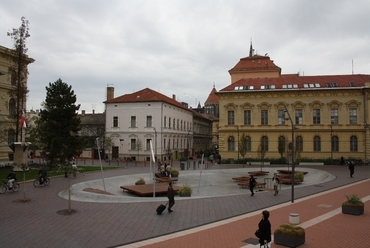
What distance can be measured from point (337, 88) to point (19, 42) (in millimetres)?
44474

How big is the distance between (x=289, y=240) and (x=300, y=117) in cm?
4347

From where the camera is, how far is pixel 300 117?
51.2m

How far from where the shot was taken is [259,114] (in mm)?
52438

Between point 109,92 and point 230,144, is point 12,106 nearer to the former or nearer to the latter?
point 109,92

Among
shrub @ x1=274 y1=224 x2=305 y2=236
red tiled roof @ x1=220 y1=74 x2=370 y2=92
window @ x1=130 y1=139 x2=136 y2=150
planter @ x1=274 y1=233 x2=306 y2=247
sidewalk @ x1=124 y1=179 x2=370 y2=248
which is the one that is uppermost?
red tiled roof @ x1=220 y1=74 x2=370 y2=92

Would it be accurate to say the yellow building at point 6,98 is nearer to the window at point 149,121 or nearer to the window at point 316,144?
the window at point 149,121

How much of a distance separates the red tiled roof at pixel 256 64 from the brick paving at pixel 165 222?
4720cm

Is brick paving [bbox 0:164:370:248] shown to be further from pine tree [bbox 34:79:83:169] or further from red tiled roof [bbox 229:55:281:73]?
red tiled roof [bbox 229:55:281:73]

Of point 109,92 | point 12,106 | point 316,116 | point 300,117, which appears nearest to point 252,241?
point 12,106

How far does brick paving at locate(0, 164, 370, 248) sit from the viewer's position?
11.2 meters

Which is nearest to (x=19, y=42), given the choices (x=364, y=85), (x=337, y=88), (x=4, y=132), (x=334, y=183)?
(x=4, y=132)

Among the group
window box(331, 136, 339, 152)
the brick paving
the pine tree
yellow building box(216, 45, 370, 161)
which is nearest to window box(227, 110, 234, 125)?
yellow building box(216, 45, 370, 161)

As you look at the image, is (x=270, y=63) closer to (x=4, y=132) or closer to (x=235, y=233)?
(x=4, y=132)

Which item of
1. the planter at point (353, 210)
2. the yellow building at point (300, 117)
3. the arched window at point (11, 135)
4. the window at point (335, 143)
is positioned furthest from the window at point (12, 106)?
the window at point (335, 143)
